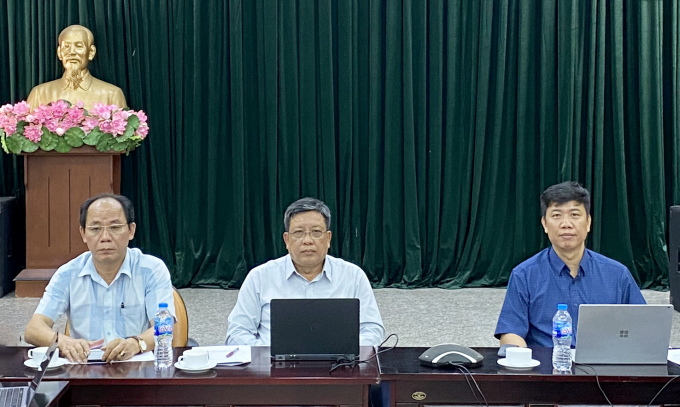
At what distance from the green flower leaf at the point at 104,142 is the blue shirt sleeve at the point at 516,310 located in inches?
142

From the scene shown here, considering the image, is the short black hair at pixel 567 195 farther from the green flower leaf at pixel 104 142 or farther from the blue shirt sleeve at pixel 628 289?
the green flower leaf at pixel 104 142

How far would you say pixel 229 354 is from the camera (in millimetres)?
2504

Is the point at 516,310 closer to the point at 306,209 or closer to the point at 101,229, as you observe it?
the point at 306,209

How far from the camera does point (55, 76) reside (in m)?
6.42

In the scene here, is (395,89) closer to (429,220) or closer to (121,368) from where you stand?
(429,220)

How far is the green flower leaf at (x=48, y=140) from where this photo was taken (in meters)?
5.71

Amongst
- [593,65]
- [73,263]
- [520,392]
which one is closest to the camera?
[520,392]

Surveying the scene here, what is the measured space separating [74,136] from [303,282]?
315 cm

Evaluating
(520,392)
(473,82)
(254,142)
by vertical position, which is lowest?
(520,392)

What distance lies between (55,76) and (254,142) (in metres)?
1.56

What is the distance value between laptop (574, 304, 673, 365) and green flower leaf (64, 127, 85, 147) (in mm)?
4193

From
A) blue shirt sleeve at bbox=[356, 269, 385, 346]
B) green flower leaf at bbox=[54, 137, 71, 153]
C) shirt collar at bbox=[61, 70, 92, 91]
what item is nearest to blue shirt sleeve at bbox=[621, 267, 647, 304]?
blue shirt sleeve at bbox=[356, 269, 385, 346]

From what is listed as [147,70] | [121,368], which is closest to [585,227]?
[121,368]

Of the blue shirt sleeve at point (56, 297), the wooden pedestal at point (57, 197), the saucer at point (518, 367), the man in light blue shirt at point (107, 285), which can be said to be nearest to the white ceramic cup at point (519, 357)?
the saucer at point (518, 367)
